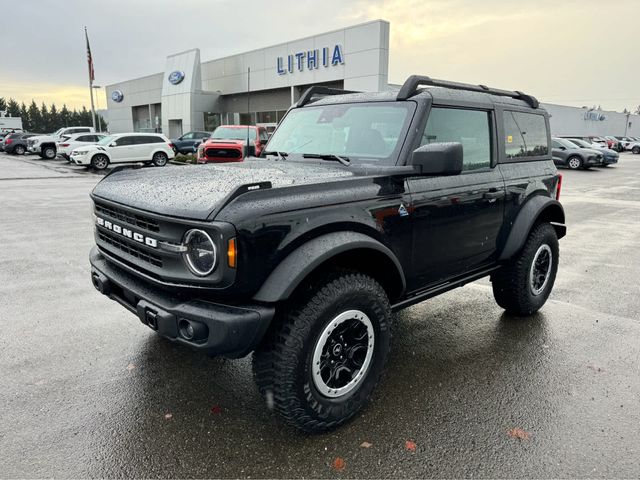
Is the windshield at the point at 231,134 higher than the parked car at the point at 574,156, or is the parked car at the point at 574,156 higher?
the windshield at the point at 231,134

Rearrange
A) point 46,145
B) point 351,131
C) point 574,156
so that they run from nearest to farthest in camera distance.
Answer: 1. point 351,131
2. point 574,156
3. point 46,145

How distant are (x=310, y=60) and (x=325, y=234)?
30.5 metres

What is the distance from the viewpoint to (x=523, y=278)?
169 inches

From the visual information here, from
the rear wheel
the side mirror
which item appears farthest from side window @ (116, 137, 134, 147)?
the side mirror

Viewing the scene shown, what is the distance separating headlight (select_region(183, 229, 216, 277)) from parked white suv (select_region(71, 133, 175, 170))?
68.6 feet

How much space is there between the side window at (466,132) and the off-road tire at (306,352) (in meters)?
1.26

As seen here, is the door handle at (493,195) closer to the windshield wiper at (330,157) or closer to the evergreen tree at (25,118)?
the windshield wiper at (330,157)

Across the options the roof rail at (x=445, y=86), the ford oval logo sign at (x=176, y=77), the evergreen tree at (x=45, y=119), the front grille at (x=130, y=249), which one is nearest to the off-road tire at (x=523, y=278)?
the roof rail at (x=445, y=86)

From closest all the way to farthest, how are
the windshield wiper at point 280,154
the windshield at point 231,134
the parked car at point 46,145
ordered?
the windshield wiper at point 280,154 < the windshield at point 231,134 < the parked car at point 46,145

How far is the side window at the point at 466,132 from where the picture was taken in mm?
3436

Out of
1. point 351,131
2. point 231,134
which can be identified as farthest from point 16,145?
point 351,131

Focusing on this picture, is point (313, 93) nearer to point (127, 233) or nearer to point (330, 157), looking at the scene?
point (330, 157)

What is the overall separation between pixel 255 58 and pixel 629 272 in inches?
1331

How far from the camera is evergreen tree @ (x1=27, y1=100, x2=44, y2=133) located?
385 ft
